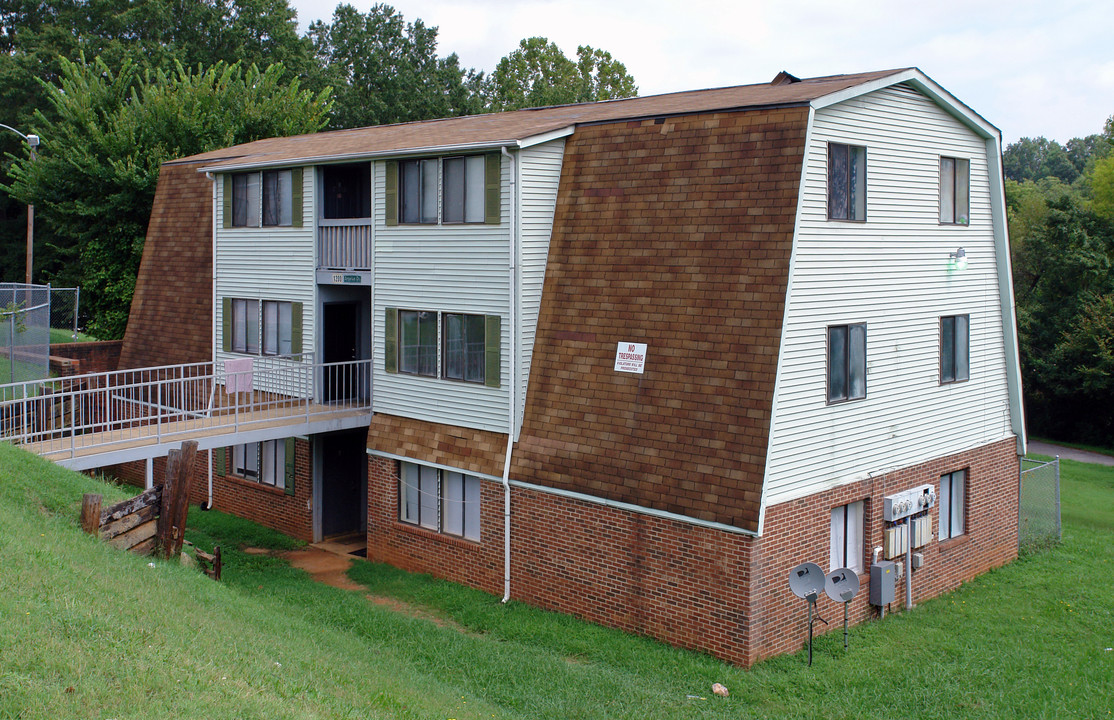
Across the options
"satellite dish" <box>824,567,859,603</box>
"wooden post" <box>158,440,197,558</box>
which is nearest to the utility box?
"satellite dish" <box>824,567,859,603</box>

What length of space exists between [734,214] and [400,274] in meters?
6.59

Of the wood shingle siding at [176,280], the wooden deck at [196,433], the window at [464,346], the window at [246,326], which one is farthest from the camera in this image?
the wood shingle siding at [176,280]

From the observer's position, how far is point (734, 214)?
46.7ft

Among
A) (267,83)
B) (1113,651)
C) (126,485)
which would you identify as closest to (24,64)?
(267,83)

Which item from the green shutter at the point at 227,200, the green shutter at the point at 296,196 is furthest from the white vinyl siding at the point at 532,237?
the green shutter at the point at 227,200

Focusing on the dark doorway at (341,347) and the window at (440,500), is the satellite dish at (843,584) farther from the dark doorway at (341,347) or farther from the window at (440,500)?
the dark doorway at (341,347)

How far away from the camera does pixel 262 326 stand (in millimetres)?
20953

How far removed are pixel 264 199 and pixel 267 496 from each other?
6.22 meters

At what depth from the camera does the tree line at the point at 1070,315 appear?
1441 inches

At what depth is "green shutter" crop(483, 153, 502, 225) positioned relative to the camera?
53.1 feet

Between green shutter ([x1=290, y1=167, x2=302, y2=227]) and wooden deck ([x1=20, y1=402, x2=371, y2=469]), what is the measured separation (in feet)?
12.1

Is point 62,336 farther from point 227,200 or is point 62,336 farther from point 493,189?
point 493,189

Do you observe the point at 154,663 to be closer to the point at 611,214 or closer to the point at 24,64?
the point at 611,214

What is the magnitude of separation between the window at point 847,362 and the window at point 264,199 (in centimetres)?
1080
